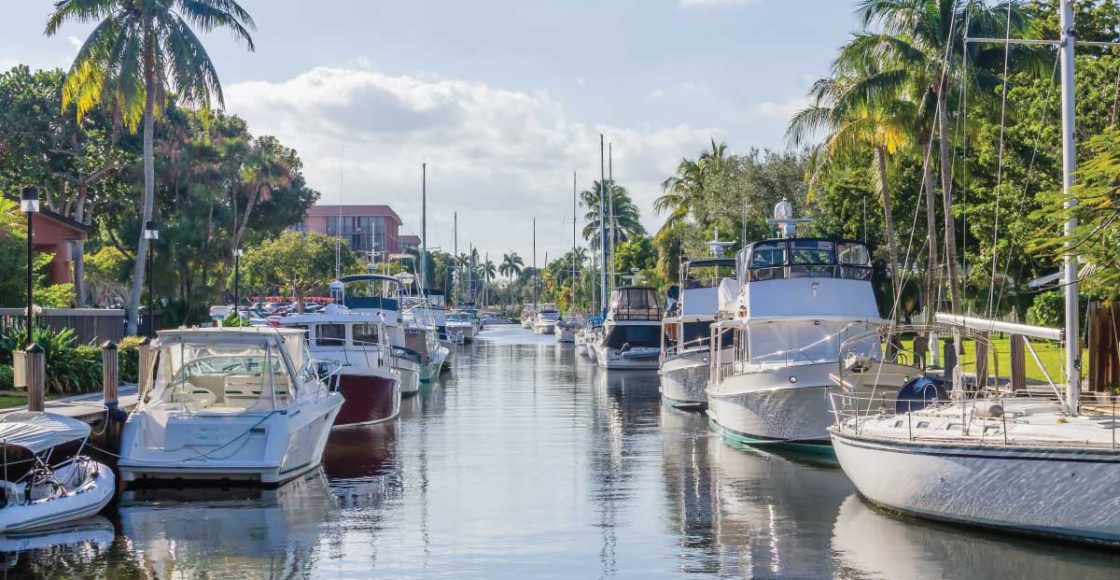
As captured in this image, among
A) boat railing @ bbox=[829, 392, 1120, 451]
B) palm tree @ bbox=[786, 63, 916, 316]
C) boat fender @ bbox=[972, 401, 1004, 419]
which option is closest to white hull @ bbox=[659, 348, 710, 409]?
palm tree @ bbox=[786, 63, 916, 316]

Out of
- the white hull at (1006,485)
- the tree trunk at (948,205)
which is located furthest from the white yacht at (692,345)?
the white hull at (1006,485)

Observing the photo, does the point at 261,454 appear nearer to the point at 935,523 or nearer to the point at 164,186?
the point at 935,523

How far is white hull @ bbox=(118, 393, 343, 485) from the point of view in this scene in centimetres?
1964

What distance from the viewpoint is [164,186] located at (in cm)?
6097

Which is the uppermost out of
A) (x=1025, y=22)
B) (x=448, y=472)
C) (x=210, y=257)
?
(x=1025, y=22)

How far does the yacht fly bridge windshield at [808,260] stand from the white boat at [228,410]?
9821mm

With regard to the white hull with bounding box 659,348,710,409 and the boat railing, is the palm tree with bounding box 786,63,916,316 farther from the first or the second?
the boat railing

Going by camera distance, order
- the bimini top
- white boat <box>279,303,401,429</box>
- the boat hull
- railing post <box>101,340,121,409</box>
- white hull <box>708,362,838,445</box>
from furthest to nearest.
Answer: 1. white boat <box>279,303,401,429</box>
2. the boat hull
3. white hull <box>708,362,838,445</box>
4. railing post <box>101,340,121,409</box>
5. the bimini top

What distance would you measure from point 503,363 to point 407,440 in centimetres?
3482

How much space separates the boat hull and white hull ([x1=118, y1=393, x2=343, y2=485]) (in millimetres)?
9712

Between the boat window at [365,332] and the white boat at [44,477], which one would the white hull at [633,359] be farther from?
the white boat at [44,477]

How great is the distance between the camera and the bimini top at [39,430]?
1750 centimetres

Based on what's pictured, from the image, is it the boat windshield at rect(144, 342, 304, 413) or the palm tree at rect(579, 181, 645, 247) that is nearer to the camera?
the boat windshield at rect(144, 342, 304, 413)

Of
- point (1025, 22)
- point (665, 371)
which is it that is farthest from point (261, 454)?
point (1025, 22)
